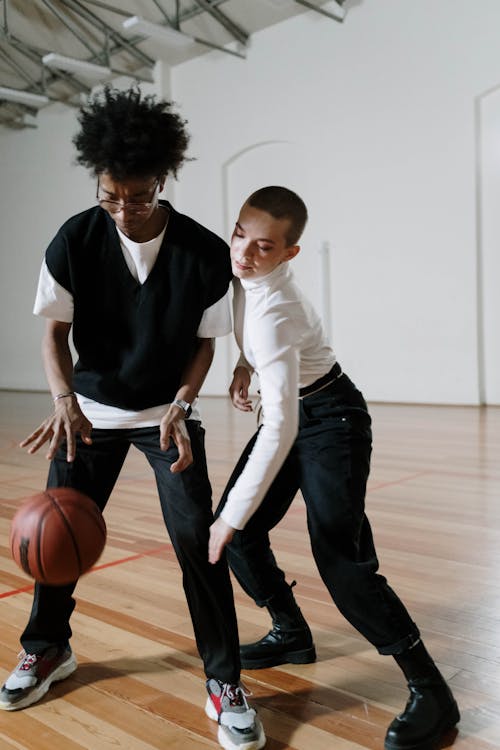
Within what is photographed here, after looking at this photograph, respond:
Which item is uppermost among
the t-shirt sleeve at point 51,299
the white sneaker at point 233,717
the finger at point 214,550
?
the t-shirt sleeve at point 51,299

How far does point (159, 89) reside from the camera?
11047 mm

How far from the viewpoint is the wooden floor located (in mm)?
1893

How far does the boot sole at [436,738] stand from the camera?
5.74ft

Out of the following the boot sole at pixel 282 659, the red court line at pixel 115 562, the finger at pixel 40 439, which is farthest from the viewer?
the red court line at pixel 115 562

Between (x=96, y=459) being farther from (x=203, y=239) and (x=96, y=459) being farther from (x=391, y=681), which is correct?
(x=391, y=681)

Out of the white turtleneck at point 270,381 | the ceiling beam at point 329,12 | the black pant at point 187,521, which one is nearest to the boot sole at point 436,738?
the black pant at point 187,521

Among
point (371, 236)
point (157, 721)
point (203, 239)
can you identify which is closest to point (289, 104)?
point (371, 236)

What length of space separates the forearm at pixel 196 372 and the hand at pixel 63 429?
0.25 metres

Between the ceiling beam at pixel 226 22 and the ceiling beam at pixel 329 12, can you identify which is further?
the ceiling beam at pixel 226 22

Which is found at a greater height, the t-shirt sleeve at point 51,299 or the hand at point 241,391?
the t-shirt sleeve at point 51,299

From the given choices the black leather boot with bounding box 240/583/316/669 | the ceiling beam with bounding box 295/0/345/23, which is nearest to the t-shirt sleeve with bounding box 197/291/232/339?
the black leather boot with bounding box 240/583/316/669

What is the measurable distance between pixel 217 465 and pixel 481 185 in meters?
4.79

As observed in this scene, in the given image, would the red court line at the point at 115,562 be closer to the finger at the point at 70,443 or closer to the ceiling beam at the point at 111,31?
the finger at the point at 70,443

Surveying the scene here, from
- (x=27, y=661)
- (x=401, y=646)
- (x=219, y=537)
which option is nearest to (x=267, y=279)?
(x=219, y=537)
